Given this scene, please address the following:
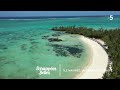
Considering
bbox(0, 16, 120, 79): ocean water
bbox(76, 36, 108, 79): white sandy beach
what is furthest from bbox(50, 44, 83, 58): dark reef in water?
bbox(76, 36, 108, 79): white sandy beach

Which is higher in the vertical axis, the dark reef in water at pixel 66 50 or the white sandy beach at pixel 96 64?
the dark reef in water at pixel 66 50

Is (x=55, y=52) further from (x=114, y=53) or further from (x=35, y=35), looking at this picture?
(x=114, y=53)

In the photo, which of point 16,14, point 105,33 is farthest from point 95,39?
point 16,14

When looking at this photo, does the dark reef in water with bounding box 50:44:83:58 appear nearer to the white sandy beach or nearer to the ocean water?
the ocean water

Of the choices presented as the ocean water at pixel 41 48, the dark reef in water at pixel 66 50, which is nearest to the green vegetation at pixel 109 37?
the ocean water at pixel 41 48

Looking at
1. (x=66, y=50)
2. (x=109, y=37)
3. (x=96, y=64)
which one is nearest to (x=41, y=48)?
(x=66, y=50)

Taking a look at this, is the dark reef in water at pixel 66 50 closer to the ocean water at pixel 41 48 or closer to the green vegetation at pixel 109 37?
the ocean water at pixel 41 48
